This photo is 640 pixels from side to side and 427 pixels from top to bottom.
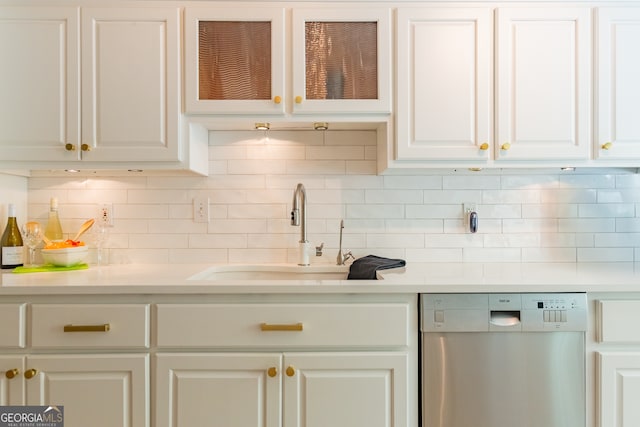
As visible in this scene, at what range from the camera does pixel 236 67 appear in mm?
1804

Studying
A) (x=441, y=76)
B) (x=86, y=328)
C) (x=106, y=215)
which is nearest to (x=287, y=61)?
(x=441, y=76)

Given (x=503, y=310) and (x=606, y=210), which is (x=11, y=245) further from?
(x=606, y=210)

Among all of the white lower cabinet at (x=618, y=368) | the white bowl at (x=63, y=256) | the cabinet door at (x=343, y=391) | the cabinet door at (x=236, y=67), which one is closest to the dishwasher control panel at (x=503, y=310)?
the white lower cabinet at (x=618, y=368)

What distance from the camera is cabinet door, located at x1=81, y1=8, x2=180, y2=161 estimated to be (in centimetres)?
178

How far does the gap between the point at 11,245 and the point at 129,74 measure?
101 centimetres

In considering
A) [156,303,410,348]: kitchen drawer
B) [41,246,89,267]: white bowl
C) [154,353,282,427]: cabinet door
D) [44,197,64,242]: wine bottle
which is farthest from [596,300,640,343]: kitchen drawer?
[44,197,64,242]: wine bottle

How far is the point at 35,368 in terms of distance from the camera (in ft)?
4.94

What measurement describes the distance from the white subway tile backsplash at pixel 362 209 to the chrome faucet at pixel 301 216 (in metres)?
0.09

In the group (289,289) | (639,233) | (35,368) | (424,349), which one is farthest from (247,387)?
(639,233)

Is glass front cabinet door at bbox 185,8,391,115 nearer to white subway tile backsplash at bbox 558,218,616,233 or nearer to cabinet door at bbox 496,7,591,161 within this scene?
cabinet door at bbox 496,7,591,161

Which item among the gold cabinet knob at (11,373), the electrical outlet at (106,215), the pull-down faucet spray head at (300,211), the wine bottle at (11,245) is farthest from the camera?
the electrical outlet at (106,215)

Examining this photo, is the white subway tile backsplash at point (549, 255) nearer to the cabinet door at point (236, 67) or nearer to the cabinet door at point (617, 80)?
the cabinet door at point (617, 80)

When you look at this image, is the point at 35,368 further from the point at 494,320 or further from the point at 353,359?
the point at 494,320

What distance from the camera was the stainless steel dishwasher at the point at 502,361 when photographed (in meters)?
1.51
